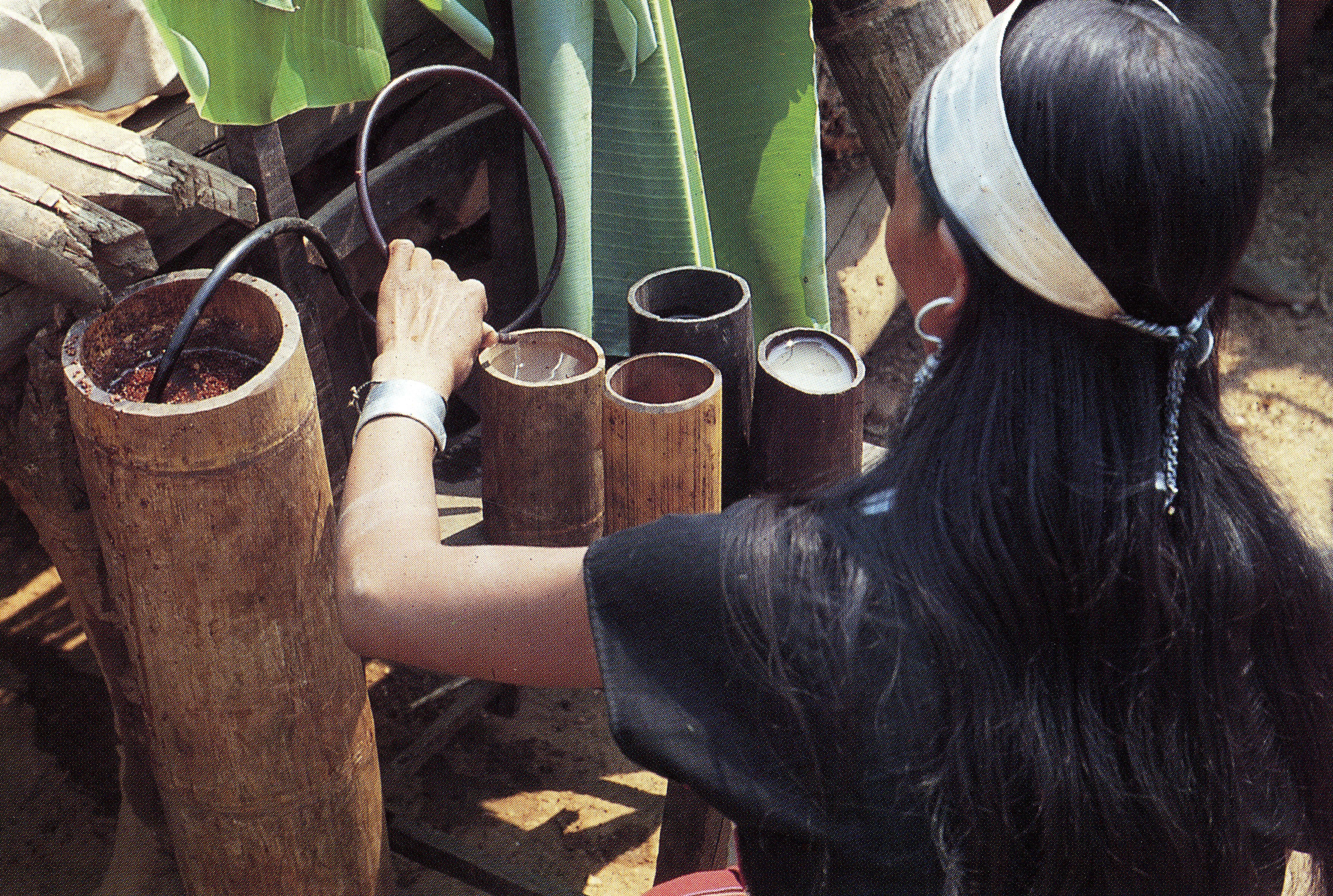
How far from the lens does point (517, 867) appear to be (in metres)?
2.46

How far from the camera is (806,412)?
1844 mm

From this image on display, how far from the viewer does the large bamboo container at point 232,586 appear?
151 centimetres

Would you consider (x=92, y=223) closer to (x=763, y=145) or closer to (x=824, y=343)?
(x=824, y=343)

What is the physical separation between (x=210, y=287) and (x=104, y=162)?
40 centimetres


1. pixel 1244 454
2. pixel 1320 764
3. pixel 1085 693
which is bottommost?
pixel 1320 764

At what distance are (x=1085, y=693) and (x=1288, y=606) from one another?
0.27 meters

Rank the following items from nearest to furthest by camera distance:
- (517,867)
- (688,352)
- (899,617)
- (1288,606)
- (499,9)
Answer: (899,617), (1288,606), (688,352), (499,9), (517,867)

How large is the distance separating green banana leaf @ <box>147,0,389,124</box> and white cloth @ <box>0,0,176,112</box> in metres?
0.12

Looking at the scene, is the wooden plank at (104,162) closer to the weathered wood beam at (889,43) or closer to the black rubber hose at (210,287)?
the black rubber hose at (210,287)

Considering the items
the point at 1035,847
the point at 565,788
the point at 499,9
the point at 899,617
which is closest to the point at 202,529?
→ the point at 899,617

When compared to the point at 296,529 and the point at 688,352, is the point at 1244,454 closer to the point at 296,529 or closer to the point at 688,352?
the point at 688,352

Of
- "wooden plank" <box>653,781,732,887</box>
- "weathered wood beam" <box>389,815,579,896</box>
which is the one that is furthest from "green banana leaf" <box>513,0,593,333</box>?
"weathered wood beam" <box>389,815,579,896</box>

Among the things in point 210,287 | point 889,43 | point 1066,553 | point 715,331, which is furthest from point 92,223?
point 889,43

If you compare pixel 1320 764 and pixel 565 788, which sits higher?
pixel 1320 764
